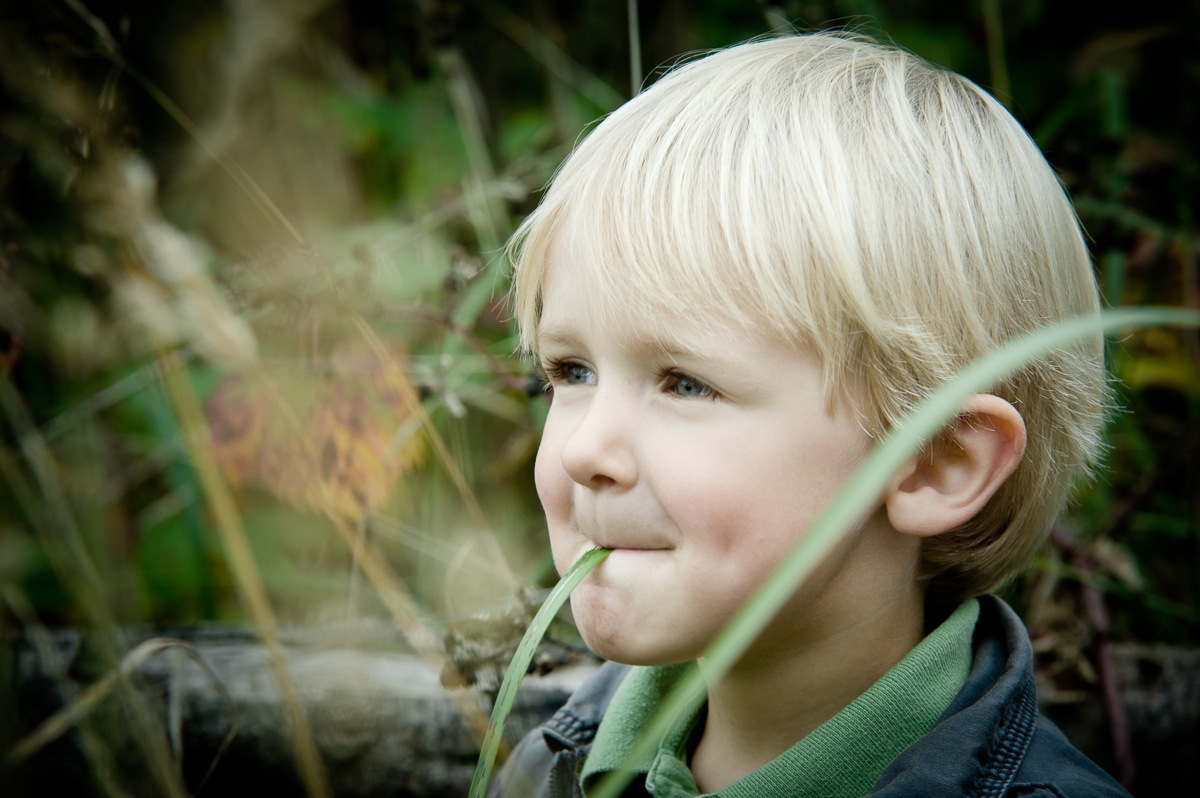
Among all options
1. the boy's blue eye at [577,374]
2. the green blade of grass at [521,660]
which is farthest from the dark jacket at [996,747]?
the boy's blue eye at [577,374]

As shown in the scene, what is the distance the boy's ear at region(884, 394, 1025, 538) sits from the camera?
884 mm

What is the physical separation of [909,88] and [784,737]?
2.20 feet

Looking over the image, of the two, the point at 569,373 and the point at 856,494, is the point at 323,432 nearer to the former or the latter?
the point at 569,373

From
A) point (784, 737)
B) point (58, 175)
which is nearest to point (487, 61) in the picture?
point (58, 175)

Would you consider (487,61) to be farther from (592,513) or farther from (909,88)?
(592,513)

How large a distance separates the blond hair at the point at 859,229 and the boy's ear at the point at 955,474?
6cm

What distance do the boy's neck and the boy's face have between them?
0.45 ft

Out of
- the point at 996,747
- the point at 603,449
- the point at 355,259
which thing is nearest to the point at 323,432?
the point at 355,259

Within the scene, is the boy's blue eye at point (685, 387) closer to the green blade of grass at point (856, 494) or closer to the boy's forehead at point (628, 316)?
the boy's forehead at point (628, 316)

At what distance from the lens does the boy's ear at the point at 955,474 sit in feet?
2.90

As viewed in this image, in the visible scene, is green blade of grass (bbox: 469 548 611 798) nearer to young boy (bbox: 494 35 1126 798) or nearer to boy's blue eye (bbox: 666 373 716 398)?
young boy (bbox: 494 35 1126 798)

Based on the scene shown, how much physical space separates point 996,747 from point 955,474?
248 millimetres

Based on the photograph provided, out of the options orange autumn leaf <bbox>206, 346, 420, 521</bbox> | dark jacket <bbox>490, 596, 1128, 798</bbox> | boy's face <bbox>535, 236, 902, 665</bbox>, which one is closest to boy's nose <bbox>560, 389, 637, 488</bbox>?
boy's face <bbox>535, 236, 902, 665</bbox>

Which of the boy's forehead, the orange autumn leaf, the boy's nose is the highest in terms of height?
the boy's forehead
